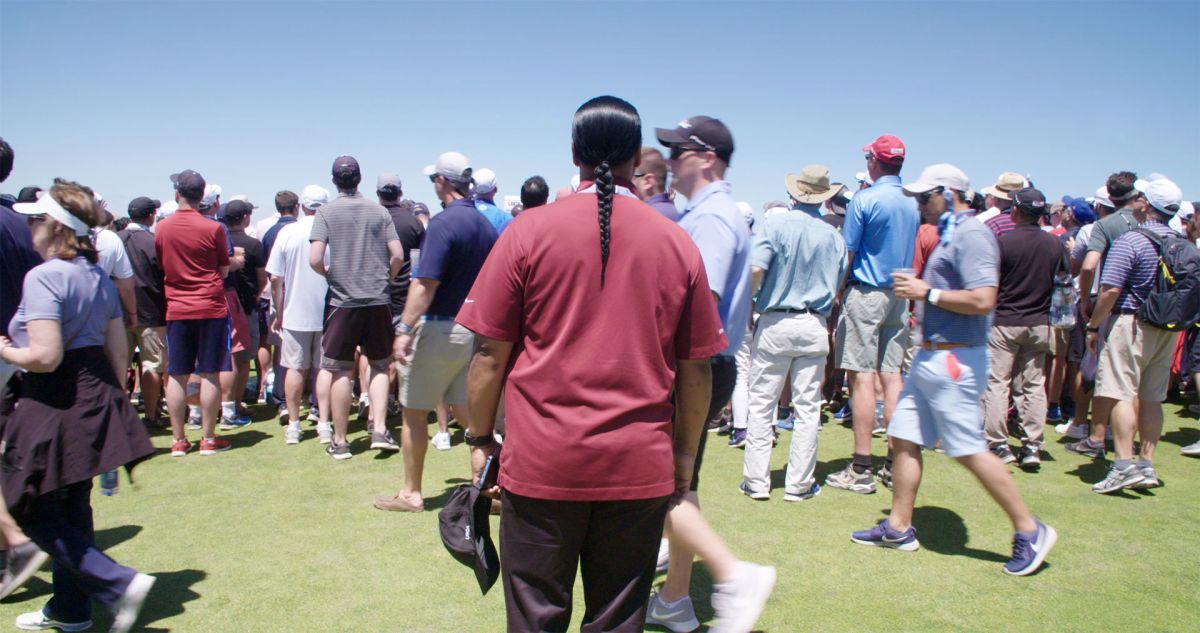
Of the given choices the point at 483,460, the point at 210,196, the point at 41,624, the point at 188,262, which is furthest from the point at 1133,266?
the point at 210,196

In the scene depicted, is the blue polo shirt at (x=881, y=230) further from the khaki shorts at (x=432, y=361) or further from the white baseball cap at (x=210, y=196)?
the white baseball cap at (x=210, y=196)

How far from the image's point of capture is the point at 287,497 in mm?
5648

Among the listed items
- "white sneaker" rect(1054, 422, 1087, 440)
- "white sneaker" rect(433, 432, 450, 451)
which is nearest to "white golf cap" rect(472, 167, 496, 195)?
"white sneaker" rect(433, 432, 450, 451)

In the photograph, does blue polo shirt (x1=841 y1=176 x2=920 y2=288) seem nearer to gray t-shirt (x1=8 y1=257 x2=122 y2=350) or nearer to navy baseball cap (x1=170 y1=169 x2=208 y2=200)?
gray t-shirt (x1=8 y1=257 x2=122 y2=350)

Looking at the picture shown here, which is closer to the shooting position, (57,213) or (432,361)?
(57,213)

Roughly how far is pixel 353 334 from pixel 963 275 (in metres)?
4.43

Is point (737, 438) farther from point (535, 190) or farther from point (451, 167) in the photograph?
point (451, 167)

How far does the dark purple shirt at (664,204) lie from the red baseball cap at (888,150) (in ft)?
6.24

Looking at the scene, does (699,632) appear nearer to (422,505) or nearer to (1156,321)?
(422,505)

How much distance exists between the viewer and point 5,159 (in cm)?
410

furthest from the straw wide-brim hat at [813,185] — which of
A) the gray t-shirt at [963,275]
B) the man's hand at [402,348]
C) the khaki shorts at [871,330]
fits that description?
the man's hand at [402,348]

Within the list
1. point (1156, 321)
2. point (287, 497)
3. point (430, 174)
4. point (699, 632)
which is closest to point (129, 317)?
point (287, 497)

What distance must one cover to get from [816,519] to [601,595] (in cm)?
310

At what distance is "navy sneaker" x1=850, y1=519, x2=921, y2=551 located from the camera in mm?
4656
